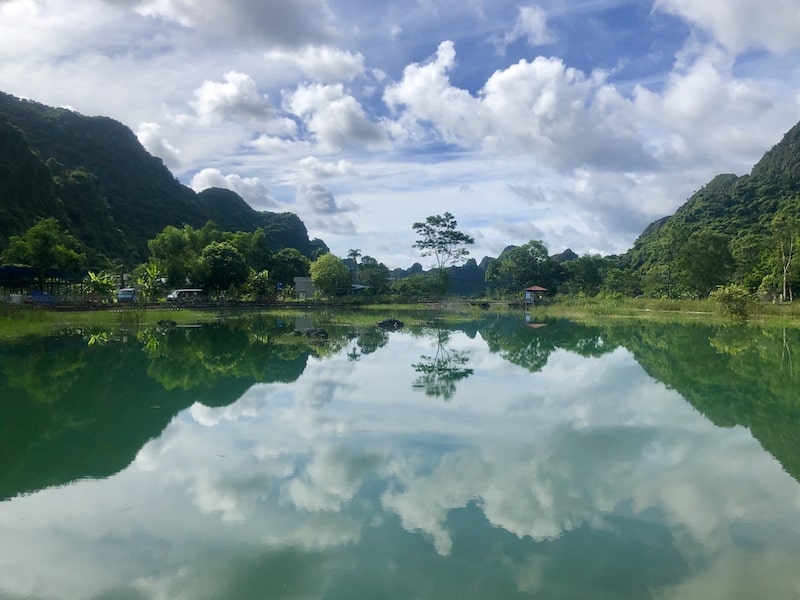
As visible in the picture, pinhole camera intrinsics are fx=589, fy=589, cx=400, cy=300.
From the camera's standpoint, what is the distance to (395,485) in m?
5.75

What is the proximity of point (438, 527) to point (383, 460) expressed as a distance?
1.82 meters

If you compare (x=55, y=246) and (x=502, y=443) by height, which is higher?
(x=55, y=246)

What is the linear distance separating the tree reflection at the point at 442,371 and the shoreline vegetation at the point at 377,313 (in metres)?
12.3

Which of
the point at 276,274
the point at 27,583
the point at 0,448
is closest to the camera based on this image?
the point at 27,583

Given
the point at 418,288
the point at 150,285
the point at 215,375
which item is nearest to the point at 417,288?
the point at 418,288

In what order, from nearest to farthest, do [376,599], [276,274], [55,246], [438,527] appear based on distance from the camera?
[376,599]
[438,527]
[55,246]
[276,274]

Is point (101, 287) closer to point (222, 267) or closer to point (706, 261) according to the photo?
point (222, 267)

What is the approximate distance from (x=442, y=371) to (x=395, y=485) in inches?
312

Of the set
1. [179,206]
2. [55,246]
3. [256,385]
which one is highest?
[179,206]

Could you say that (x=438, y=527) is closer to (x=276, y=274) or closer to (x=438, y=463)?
(x=438, y=463)

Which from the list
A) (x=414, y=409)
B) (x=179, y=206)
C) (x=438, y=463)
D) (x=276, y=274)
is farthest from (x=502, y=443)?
(x=179, y=206)

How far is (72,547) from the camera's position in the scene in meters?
4.50

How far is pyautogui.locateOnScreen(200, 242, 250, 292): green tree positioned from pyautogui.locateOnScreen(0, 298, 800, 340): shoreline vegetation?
7.86 feet

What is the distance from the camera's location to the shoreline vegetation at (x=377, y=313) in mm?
22547
